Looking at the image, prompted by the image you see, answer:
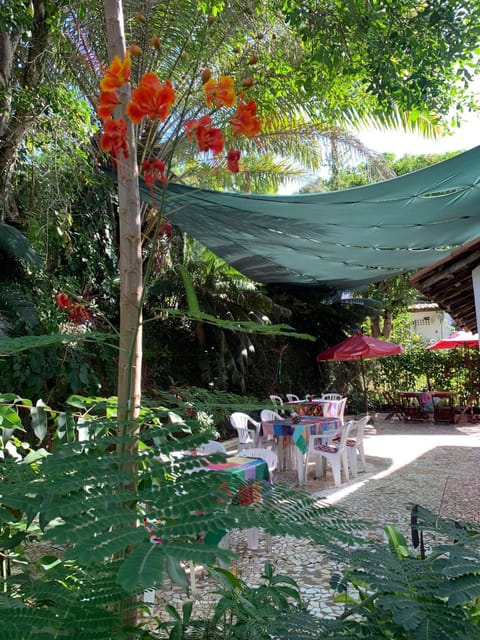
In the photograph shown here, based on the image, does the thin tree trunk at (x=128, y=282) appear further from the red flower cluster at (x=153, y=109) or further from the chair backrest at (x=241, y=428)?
the chair backrest at (x=241, y=428)

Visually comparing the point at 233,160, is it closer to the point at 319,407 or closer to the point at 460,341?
the point at 319,407

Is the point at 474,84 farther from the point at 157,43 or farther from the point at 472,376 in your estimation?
the point at 472,376

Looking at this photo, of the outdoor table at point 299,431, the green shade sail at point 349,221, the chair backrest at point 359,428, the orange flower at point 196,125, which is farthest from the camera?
the chair backrest at point 359,428

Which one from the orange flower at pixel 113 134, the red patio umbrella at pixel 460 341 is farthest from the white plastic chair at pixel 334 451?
the red patio umbrella at pixel 460 341

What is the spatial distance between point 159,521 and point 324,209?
14.9ft

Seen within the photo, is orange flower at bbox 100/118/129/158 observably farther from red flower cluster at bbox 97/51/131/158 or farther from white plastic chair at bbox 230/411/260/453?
white plastic chair at bbox 230/411/260/453

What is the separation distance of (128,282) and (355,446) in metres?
6.11

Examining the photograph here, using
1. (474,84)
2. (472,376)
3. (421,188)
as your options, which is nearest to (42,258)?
(421,188)

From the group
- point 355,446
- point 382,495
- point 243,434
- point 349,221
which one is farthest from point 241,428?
point 349,221

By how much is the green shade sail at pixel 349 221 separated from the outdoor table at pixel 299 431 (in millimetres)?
2364

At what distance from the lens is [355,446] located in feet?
21.7

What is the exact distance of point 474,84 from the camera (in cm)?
478

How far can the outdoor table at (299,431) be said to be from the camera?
20.4ft

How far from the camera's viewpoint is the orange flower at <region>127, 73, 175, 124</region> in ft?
3.28
